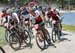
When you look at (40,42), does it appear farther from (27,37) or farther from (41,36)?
(27,37)

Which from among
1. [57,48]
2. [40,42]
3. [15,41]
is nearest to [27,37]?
[15,41]

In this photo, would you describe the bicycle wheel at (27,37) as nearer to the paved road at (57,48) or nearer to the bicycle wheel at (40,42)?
the paved road at (57,48)

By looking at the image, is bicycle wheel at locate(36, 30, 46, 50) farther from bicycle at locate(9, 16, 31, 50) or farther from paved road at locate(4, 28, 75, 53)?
bicycle at locate(9, 16, 31, 50)

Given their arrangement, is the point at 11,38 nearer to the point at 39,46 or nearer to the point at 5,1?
the point at 39,46

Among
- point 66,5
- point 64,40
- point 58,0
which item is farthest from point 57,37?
point 58,0

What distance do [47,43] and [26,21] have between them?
291 centimetres

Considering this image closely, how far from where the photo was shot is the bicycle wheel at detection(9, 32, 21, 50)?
609 inches

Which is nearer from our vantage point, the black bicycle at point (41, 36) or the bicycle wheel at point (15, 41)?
the black bicycle at point (41, 36)

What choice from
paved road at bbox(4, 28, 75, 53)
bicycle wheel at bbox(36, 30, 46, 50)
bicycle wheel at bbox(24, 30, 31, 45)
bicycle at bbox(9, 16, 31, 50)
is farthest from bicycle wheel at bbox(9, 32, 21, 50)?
bicycle wheel at bbox(36, 30, 46, 50)

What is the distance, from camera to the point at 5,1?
77.2 metres

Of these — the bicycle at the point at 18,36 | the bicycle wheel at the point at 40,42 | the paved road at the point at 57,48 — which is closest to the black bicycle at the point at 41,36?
the bicycle wheel at the point at 40,42

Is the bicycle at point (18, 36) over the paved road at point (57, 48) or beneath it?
over

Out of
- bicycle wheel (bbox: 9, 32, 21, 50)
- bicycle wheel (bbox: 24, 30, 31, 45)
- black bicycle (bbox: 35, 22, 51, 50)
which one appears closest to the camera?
black bicycle (bbox: 35, 22, 51, 50)

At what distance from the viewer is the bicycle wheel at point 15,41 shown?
15469 mm
